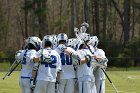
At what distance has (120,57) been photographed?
44.9 meters

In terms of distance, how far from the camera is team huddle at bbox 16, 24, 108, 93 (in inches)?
495

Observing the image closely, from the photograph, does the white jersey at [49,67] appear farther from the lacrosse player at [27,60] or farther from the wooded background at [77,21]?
the wooded background at [77,21]

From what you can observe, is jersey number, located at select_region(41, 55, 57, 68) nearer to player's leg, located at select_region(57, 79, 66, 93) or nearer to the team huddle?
the team huddle

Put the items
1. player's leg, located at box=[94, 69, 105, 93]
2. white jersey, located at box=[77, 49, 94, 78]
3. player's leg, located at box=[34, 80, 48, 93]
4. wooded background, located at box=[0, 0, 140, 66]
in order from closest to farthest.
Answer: player's leg, located at box=[34, 80, 48, 93]
white jersey, located at box=[77, 49, 94, 78]
player's leg, located at box=[94, 69, 105, 93]
wooded background, located at box=[0, 0, 140, 66]

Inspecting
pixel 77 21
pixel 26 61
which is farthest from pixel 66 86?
pixel 77 21

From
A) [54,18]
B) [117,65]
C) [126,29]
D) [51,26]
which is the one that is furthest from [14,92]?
[54,18]

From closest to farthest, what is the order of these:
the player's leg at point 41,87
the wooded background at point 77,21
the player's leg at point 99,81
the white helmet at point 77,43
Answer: the player's leg at point 41,87, the white helmet at point 77,43, the player's leg at point 99,81, the wooded background at point 77,21

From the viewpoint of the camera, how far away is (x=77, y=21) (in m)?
75.3

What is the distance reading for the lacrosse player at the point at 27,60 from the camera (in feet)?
42.0

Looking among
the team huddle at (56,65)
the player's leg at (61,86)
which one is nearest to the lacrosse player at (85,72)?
the team huddle at (56,65)

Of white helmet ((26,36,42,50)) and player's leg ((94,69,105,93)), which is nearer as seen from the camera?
white helmet ((26,36,42,50))

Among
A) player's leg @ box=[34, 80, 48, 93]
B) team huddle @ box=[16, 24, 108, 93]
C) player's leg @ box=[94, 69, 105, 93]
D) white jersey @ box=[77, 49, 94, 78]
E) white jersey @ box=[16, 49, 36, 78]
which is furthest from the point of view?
player's leg @ box=[94, 69, 105, 93]

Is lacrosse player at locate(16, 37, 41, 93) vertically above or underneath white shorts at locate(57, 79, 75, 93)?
above

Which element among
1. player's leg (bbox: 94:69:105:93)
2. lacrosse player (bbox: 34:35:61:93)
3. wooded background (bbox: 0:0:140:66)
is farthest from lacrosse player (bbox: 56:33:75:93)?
wooded background (bbox: 0:0:140:66)
